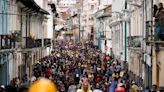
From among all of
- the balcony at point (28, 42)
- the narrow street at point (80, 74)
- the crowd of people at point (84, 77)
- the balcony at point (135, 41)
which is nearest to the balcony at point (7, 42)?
the crowd of people at point (84, 77)

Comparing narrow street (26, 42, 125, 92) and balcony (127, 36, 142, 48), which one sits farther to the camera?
balcony (127, 36, 142, 48)

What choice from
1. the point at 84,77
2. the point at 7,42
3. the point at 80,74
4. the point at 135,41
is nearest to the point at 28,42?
the point at 80,74

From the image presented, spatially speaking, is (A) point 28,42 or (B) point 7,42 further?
(A) point 28,42

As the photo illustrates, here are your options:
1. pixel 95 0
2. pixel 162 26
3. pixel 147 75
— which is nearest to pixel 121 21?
pixel 147 75

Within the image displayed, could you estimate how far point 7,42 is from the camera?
29016 millimetres

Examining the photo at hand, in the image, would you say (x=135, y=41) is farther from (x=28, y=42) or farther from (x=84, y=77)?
(x=84, y=77)

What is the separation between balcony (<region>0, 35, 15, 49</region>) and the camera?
27.1 meters

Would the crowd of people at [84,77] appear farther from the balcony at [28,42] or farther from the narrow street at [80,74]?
the balcony at [28,42]

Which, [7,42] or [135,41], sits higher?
[7,42]

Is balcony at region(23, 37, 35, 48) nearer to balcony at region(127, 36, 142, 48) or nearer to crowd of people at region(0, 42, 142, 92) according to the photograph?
crowd of people at region(0, 42, 142, 92)

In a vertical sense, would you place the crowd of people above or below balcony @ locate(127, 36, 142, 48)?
below

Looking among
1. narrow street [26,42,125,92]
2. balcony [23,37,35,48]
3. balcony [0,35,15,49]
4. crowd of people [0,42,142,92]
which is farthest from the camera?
balcony [23,37,35,48]

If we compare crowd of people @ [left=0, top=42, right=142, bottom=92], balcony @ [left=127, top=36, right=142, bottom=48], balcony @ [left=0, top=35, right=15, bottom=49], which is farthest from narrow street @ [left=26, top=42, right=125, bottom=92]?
balcony @ [left=0, top=35, right=15, bottom=49]

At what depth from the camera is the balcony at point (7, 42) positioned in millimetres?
27141
